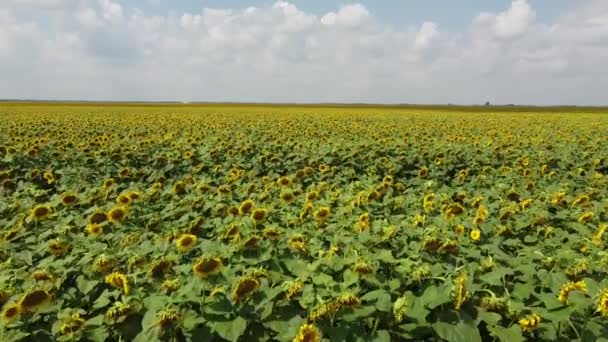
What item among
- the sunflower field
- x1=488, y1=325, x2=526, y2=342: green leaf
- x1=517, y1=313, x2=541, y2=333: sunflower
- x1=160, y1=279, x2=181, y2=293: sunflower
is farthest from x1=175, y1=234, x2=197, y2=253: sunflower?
x1=517, y1=313, x2=541, y2=333: sunflower

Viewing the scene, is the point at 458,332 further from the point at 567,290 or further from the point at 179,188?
the point at 179,188

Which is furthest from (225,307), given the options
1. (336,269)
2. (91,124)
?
(91,124)

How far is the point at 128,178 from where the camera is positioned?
8172mm

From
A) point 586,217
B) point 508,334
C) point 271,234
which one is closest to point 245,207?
point 271,234

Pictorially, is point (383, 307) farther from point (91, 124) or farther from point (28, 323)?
point (91, 124)

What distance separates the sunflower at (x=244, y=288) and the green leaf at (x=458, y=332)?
1.00 meters

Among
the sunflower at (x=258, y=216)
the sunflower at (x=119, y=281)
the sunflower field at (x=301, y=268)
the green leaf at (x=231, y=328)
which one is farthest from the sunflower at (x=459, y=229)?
the sunflower at (x=119, y=281)

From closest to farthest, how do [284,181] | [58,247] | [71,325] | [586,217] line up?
[71,325] < [58,247] < [586,217] < [284,181]

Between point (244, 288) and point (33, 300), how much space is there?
3.91 ft

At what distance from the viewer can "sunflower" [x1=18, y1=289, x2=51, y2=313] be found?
2.54m

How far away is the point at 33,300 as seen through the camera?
8.48ft

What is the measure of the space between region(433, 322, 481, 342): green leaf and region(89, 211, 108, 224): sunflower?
3.25 m

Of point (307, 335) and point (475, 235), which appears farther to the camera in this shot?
point (475, 235)

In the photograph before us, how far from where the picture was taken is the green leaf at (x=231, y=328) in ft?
7.72
